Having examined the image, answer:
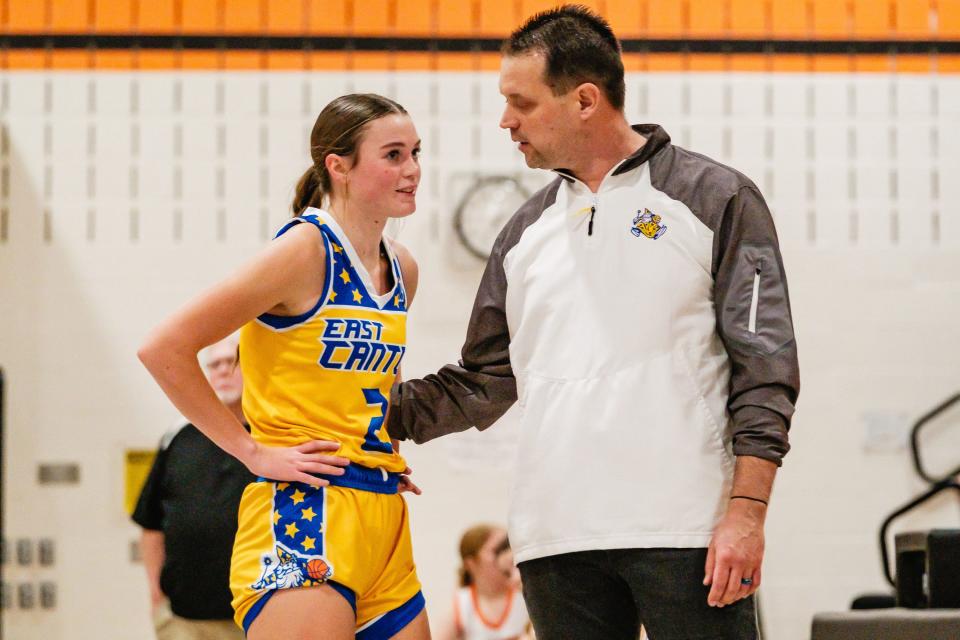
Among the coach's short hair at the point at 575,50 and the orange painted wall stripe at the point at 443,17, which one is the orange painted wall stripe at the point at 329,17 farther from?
the coach's short hair at the point at 575,50

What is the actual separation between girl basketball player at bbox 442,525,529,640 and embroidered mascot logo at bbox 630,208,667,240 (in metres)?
2.69

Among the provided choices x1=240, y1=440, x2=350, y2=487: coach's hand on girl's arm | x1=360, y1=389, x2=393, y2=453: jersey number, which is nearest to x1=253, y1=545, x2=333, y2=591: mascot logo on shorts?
x1=240, y1=440, x2=350, y2=487: coach's hand on girl's arm

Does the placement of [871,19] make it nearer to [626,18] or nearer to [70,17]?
[626,18]

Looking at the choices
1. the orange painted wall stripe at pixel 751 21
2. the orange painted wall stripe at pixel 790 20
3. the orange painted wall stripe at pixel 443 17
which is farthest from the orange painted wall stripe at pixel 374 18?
the orange painted wall stripe at pixel 790 20

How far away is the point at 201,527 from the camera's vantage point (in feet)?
12.2

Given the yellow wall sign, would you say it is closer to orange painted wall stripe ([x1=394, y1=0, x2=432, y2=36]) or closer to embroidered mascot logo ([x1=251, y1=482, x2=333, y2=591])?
orange painted wall stripe ([x1=394, y1=0, x2=432, y2=36])

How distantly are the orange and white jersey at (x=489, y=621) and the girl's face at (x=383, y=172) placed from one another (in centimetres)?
269

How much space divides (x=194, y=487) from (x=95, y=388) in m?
2.08

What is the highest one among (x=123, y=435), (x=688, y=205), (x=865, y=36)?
(x=865, y=36)

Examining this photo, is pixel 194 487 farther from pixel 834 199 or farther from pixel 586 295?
pixel 834 199

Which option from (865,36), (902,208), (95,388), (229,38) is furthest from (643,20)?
(95,388)

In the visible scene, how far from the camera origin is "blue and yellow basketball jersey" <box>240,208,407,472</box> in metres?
2.26

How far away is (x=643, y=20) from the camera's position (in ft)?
19.1

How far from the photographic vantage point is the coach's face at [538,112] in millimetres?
2393
